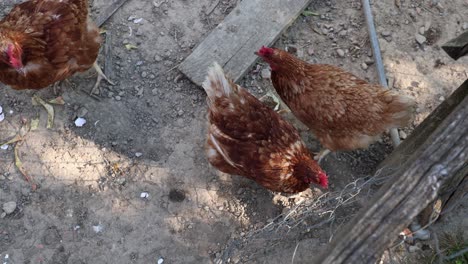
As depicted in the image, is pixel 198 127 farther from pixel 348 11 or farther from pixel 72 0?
pixel 348 11

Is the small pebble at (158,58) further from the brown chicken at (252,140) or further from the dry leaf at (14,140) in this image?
the dry leaf at (14,140)

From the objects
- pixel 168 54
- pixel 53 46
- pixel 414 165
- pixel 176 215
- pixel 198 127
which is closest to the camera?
pixel 414 165

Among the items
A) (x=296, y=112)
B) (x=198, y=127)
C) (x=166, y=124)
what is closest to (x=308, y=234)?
(x=296, y=112)

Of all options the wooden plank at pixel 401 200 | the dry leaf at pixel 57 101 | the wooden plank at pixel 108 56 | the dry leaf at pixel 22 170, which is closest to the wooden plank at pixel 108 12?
the wooden plank at pixel 108 56

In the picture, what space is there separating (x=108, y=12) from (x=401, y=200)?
10.5 ft

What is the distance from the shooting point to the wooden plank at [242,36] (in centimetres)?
347

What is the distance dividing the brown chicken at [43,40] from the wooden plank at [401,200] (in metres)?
2.41

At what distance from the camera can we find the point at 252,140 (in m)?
2.80

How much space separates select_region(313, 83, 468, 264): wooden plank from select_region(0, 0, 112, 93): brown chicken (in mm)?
2412

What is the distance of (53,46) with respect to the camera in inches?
114

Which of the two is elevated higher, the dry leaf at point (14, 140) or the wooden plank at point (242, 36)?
the wooden plank at point (242, 36)

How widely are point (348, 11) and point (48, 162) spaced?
9.67 ft

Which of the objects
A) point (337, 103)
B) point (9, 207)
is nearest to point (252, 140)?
point (337, 103)

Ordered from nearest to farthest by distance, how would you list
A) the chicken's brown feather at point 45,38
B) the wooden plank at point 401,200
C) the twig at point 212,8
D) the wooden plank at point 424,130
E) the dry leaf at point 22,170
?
the wooden plank at point 401,200
the wooden plank at point 424,130
the chicken's brown feather at point 45,38
the dry leaf at point 22,170
the twig at point 212,8
